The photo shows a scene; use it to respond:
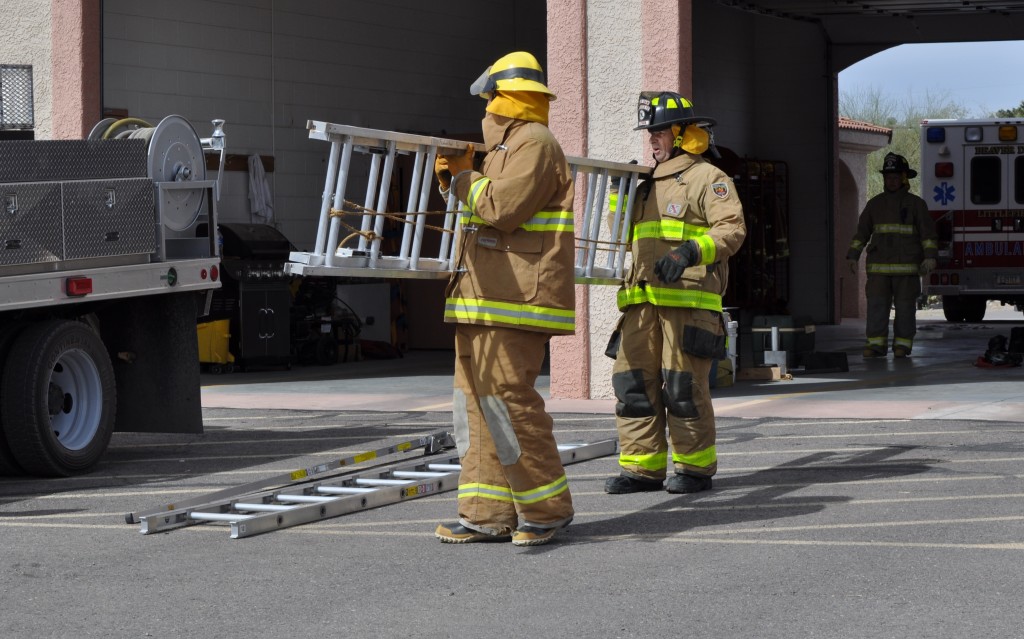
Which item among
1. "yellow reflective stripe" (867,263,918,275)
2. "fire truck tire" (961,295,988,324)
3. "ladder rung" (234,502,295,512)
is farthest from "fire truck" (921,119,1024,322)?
"ladder rung" (234,502,295,512)

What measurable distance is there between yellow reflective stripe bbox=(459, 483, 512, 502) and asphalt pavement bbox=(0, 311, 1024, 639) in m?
0.21

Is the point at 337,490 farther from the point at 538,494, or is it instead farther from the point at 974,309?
the point at 974,309

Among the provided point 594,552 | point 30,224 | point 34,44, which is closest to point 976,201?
point 34,44

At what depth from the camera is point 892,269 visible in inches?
675

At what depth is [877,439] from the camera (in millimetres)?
9773

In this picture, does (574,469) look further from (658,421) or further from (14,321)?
(14,321)

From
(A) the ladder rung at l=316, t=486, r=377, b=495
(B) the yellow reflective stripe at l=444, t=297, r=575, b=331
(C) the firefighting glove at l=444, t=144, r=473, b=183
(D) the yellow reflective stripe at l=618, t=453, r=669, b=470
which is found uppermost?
(C) the firefighting glove at l=444, t=144, r=473, b=183

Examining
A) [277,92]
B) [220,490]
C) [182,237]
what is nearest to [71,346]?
[182,237]

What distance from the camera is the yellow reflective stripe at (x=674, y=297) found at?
7.61 m

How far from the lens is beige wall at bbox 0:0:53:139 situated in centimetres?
1480

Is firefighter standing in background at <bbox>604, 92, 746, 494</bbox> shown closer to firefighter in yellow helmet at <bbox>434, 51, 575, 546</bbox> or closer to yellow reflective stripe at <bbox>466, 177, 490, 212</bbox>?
firefighter in yellow helmet at <bbox>434, 51, 575, 546</bbox>

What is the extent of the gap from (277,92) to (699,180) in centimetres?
1202

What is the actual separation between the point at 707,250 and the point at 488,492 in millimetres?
1743

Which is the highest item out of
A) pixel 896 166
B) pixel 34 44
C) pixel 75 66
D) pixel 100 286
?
pixel 34 44
